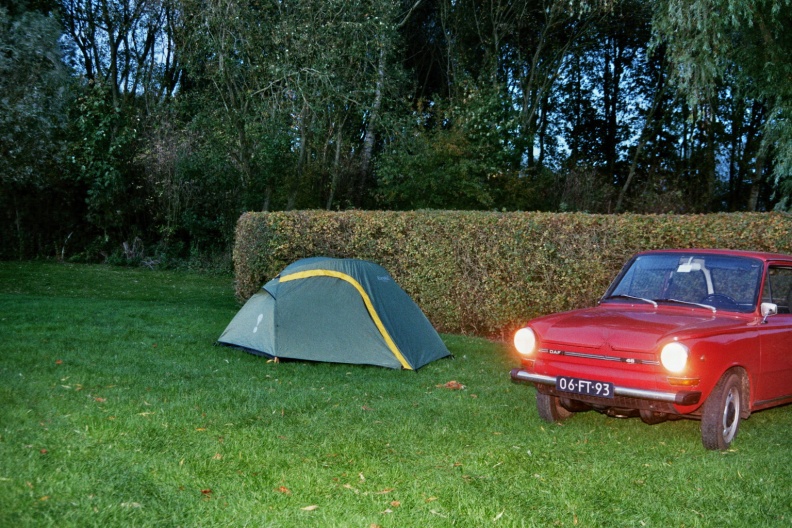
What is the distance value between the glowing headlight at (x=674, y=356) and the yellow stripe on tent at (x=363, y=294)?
4139 mm

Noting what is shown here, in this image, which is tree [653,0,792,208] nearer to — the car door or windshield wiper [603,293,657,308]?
the car door

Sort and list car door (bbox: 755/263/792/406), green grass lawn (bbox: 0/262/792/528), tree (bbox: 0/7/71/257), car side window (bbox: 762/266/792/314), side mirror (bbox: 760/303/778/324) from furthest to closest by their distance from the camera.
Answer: tree (bbox: 0/7/71/257) < car side window (bbox: 762/266/792/314) < car door (bbox: 755/263/792/406) < side mirror (bbox: 760/303/778/324) < green grass lawn (bbox: 0/262/792/528)

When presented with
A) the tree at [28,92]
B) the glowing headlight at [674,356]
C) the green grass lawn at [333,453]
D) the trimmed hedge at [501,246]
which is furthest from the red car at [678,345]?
the tree at [28,92]

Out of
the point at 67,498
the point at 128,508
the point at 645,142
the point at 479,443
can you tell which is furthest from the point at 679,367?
the point at 645,142

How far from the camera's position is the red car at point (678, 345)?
5371 millimetres

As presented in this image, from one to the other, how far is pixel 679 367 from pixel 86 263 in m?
23.4

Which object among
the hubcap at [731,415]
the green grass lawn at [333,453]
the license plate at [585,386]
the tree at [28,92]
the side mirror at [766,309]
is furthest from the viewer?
the tree at [28,92]

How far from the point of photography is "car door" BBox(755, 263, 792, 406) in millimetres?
6066

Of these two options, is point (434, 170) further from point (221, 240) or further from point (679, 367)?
point (679, 367)

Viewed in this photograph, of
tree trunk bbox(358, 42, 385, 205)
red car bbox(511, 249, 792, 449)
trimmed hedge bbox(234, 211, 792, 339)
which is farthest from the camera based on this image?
tree trunk bbox(358, 42, 385, 205)

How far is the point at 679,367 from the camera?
525cm

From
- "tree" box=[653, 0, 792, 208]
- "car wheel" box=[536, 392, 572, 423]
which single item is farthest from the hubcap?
"tree" box=[653, 0, 792, 208]

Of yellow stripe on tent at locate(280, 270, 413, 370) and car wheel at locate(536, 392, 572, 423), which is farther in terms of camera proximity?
yellow stripe on tent at locate(280, 270, 413, 370)

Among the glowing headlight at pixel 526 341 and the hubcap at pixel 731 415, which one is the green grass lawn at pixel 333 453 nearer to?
Answer: the hubcap at pixel 731 415
